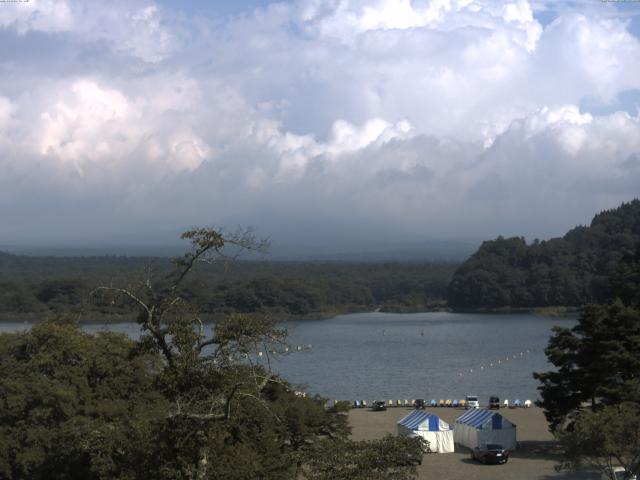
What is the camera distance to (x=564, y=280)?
90.0 meters

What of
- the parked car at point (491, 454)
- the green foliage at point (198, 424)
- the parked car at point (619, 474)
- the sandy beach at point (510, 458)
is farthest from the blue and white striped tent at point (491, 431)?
the green foliage at point (198, 424)

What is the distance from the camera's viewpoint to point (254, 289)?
80.6 metres

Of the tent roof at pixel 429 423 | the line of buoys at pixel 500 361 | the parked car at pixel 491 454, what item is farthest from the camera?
the line of buoys at pixel 500 361

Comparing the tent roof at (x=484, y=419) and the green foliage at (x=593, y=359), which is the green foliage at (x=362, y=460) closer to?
the green foliage at (x=593, y=359)

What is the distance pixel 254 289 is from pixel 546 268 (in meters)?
32.2

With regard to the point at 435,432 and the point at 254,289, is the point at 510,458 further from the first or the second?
the point at 254,289

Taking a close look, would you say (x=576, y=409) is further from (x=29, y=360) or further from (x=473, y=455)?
(x=29, y=360)

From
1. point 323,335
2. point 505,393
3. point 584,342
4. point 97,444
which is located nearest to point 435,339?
point 323,335

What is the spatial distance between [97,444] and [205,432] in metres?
3.86

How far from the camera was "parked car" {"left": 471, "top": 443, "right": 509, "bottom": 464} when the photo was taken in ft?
68.1

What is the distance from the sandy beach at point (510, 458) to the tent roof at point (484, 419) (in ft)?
2.35

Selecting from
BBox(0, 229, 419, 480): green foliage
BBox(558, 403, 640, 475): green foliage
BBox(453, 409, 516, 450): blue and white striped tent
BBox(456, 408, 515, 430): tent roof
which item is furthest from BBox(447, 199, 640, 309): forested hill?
BBox(0, 229, 419, 480): green foliage

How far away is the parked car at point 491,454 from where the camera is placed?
20750 mm

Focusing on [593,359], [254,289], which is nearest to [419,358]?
[593,359]
